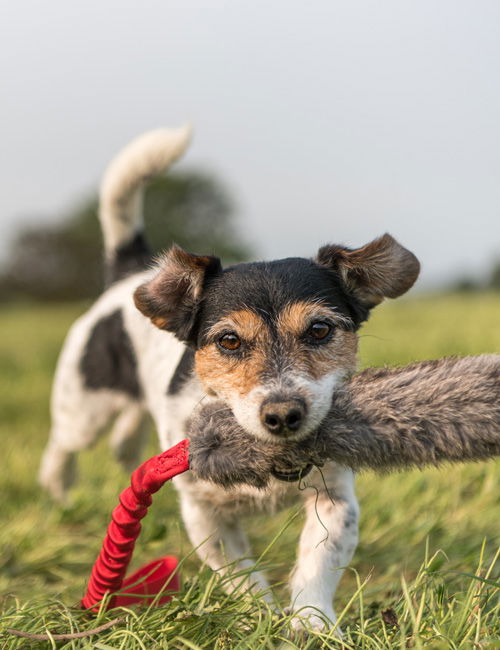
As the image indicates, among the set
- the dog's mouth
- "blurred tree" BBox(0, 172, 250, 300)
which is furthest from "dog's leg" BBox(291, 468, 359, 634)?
"blurred tree" BBox(0, 172, 250, 300)

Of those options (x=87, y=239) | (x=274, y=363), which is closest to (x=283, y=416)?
(x=274, y=363)

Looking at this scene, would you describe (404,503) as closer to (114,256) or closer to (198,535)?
(198,535)

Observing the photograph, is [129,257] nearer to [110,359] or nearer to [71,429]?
[110,359]

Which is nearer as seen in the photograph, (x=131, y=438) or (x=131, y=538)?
(x=131, y=538)

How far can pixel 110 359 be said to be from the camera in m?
5.22

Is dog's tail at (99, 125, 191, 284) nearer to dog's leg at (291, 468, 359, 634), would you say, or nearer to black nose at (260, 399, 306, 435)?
dog's leg at (291, 468, 359, 634)

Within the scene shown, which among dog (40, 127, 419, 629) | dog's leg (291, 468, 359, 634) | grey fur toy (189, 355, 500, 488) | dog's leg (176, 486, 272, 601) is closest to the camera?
grey fur toy (189, 355, 500, 488)

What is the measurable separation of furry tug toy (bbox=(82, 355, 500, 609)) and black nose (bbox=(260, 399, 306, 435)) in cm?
7

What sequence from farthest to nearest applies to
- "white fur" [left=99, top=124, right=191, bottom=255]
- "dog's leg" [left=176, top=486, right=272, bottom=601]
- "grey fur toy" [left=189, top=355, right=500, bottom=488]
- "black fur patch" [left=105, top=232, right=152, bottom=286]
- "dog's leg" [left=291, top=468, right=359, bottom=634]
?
"black fur patch" [left=105, top=232, right=152, bottom=286], "white fur" [left=99, top=124, right=191, bottom=255], "dog's leg" [left=176, top=486, right=272, bottom=601], "dog's leg" [left=291, top=468, right=359, bottom=634], "grey fur toy" [left=189, top=355, right=500, bottom=488]

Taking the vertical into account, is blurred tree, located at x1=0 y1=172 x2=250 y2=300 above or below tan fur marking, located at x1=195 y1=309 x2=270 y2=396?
below

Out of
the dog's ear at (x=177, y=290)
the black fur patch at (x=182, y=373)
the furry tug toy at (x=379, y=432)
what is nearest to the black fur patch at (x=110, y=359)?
the black fur patch at (x=182, y=373)

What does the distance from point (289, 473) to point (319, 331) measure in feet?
2.20

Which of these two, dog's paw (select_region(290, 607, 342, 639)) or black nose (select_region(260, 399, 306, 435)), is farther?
dog's paw (select_region(290, 607, 342, 639))

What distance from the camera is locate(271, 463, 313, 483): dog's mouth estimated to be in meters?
2.63
